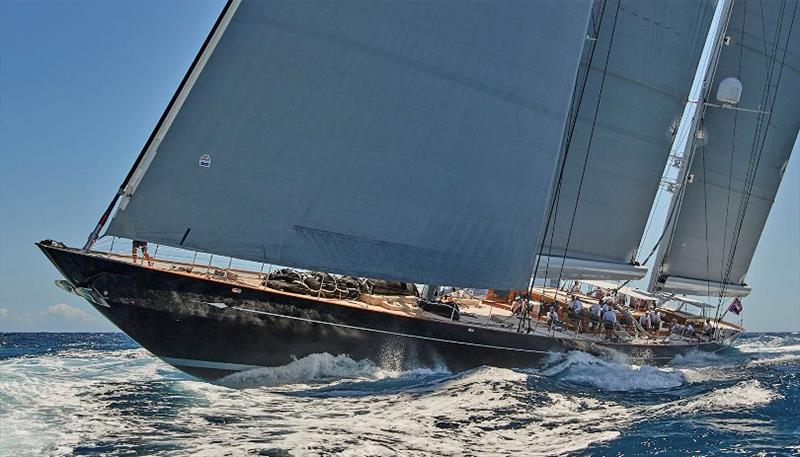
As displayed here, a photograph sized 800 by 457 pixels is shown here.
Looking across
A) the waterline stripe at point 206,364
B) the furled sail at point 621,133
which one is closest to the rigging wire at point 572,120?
the furled sail at point 621,133

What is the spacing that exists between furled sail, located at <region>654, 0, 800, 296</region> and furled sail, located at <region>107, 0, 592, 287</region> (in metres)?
11.1

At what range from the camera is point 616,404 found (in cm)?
1504

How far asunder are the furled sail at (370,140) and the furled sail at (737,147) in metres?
11.1

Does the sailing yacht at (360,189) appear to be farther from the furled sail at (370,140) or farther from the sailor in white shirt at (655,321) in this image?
the sailor in white shirt at (655,321)

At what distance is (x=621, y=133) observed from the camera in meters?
22.4

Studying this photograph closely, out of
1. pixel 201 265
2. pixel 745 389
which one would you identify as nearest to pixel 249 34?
pixel 201 265

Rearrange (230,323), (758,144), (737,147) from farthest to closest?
Result: (758,144) < (737,147) < (230,323)

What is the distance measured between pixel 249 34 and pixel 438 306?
22.8 ft

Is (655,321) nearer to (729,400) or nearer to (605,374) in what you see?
(605,374)

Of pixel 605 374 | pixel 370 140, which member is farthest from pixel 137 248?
pixel 605 374

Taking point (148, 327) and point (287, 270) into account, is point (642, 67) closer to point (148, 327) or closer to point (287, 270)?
point (287, 270)

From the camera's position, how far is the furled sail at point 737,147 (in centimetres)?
2656

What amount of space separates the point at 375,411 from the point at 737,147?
19760 mm

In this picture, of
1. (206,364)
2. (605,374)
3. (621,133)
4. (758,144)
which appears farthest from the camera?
(758,144)
